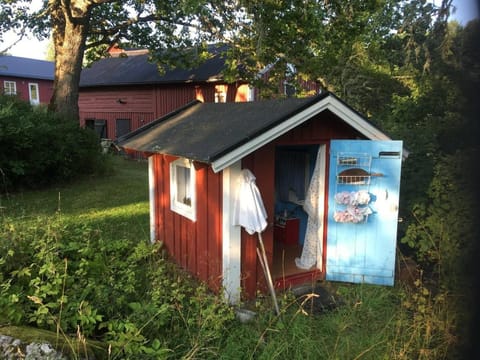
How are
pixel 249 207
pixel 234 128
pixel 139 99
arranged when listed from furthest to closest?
1. pixel 139 99
2. pixel 234 128
3. pixel 249 207

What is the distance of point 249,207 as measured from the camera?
4664 mm

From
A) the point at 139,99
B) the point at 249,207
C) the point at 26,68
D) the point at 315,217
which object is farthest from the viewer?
the point at 26,68

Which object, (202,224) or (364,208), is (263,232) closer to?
(202,224)

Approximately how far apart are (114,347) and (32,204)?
7.55 metres

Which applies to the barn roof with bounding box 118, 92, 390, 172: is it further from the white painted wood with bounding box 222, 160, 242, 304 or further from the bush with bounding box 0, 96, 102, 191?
the bush with bounding box 0, 96, 102, 191

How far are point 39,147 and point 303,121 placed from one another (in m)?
9.32

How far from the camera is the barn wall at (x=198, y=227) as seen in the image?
4.98 metres

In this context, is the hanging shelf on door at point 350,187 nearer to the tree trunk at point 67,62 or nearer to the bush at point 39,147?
the bush at point 39,147

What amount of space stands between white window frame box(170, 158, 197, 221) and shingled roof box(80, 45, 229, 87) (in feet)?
35.0

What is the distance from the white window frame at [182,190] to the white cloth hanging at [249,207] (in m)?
0.95

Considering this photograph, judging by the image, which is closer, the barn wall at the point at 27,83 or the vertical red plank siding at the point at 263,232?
the vertical red plank siding at the point at 263,232

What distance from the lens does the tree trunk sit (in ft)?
44.0

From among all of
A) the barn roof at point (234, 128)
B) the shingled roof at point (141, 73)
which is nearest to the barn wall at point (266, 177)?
the barn roof at point (234, 128)

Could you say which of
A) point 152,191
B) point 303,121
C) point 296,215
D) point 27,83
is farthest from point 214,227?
point 27,83
